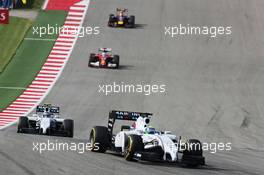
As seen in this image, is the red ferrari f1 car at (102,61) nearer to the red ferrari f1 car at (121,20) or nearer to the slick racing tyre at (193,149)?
the red ferrari f1 car at (121,20)

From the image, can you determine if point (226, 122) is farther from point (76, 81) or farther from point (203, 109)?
point (76, 81)

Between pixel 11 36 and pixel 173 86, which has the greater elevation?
pixel 11 36

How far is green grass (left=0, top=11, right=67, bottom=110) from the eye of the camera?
39847mm

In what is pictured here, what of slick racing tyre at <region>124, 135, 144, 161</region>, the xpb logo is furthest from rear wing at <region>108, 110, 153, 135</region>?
the xpb logo

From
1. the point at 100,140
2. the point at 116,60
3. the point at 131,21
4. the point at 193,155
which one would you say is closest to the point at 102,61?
the point at 116,60

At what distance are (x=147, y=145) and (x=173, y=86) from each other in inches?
786

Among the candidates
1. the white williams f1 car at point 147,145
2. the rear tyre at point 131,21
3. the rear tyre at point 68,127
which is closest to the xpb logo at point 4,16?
the rear tyre at point 131,21

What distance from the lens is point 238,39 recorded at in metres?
49.6

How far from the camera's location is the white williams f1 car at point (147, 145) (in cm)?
1972

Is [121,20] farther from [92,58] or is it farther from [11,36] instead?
[92,58]

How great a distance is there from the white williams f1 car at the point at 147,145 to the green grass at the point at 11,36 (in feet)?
75.5

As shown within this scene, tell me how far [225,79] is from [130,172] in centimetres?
2463

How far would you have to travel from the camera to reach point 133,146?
19.8 metres

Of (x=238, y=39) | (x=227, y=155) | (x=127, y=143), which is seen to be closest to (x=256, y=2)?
(x=238, y=39)
